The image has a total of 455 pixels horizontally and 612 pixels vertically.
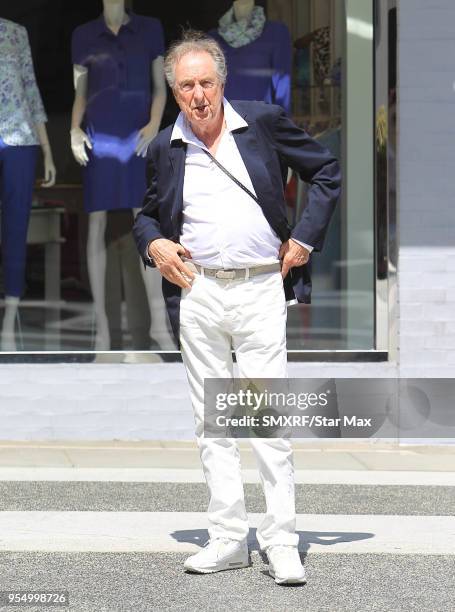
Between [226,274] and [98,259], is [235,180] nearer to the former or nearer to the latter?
[226,274]

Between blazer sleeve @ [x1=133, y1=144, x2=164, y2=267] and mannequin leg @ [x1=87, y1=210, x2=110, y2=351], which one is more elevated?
blazer sleeve @ [x1=133, y1=144, x2=164, y2=267]

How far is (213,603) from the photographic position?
15.2ft

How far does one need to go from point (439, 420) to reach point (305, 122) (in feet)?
6.68

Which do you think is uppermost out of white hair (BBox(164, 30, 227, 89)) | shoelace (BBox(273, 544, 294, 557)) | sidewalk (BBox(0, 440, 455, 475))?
white hair (BBox(164, 30, 227, 89))

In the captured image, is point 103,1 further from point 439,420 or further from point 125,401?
point 439,420

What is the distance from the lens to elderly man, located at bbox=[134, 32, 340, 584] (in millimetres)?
5012

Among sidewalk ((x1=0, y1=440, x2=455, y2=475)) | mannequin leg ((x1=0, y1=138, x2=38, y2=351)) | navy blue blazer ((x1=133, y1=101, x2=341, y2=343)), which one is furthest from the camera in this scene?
mannequin leg ((x1=0, y1=138, x2=38, y2=351))

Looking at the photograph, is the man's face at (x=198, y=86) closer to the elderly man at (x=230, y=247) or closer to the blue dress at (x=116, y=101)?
the elderly man at (x=230, y=247)

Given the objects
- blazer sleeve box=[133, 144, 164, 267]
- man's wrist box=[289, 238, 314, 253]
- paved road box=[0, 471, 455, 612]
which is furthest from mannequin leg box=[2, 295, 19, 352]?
man's wrist box=[289, 238, 314, 253]

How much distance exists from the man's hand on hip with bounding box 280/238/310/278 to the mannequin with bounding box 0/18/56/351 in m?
4.00

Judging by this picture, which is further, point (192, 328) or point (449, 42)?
point (449, 42)

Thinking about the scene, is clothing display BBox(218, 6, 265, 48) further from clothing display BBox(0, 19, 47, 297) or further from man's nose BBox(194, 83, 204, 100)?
man's nose BBox(194, 83, 204, 100)

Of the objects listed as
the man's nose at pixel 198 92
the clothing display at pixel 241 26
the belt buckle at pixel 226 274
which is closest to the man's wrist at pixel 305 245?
the belt buckle at pixel 226 274

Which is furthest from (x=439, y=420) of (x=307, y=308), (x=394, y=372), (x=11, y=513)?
(x=11, y=513)
